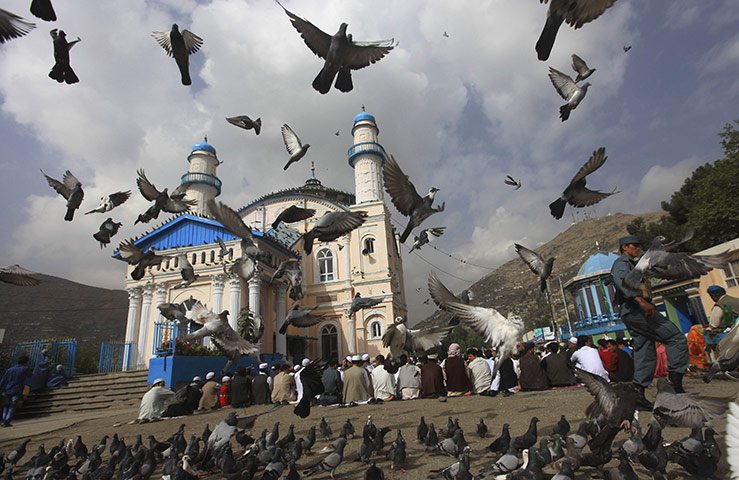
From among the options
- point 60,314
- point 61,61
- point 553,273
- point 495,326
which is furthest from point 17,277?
point 553,273

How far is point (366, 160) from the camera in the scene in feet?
104

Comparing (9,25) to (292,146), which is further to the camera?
(292,146)

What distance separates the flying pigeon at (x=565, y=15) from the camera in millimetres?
3846

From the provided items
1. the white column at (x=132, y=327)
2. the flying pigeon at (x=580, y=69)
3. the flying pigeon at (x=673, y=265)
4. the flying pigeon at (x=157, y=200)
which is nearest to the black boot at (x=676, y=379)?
the flying pigeon at (x=673, y=265)

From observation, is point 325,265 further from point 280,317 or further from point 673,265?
point 673,265

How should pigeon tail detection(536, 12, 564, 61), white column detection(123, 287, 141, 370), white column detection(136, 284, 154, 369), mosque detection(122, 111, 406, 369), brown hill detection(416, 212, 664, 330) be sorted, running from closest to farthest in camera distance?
pigeon tail detection(536, 12, 564, 61), white column detection(123, 287, 141, 370), white column detection(136, 284, 154, 369), mosque detection(122, 111, 406, 369), brown hill detection(416, 212, 664, 330)

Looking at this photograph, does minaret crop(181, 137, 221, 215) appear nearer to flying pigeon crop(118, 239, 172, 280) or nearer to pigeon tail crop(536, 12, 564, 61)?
flying pigeon crop(118, 239, 172, 280)

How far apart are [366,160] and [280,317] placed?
544 inches

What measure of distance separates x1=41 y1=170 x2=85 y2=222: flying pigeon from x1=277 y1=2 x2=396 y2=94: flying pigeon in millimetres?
5546

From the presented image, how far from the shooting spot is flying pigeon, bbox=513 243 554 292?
25.3 ft

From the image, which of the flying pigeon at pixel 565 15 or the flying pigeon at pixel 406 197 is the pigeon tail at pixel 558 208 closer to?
the flying pigeon at pixel 406 197

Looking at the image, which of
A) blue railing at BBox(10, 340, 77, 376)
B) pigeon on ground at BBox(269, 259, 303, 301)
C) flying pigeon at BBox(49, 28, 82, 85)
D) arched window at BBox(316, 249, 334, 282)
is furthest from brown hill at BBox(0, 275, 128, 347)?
flying pigeon at BBox(49, 28, 82, 85)

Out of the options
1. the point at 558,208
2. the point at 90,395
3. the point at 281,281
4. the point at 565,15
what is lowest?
the point at 90,395

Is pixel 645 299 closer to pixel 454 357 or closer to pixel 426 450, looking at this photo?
pixel 426 450
